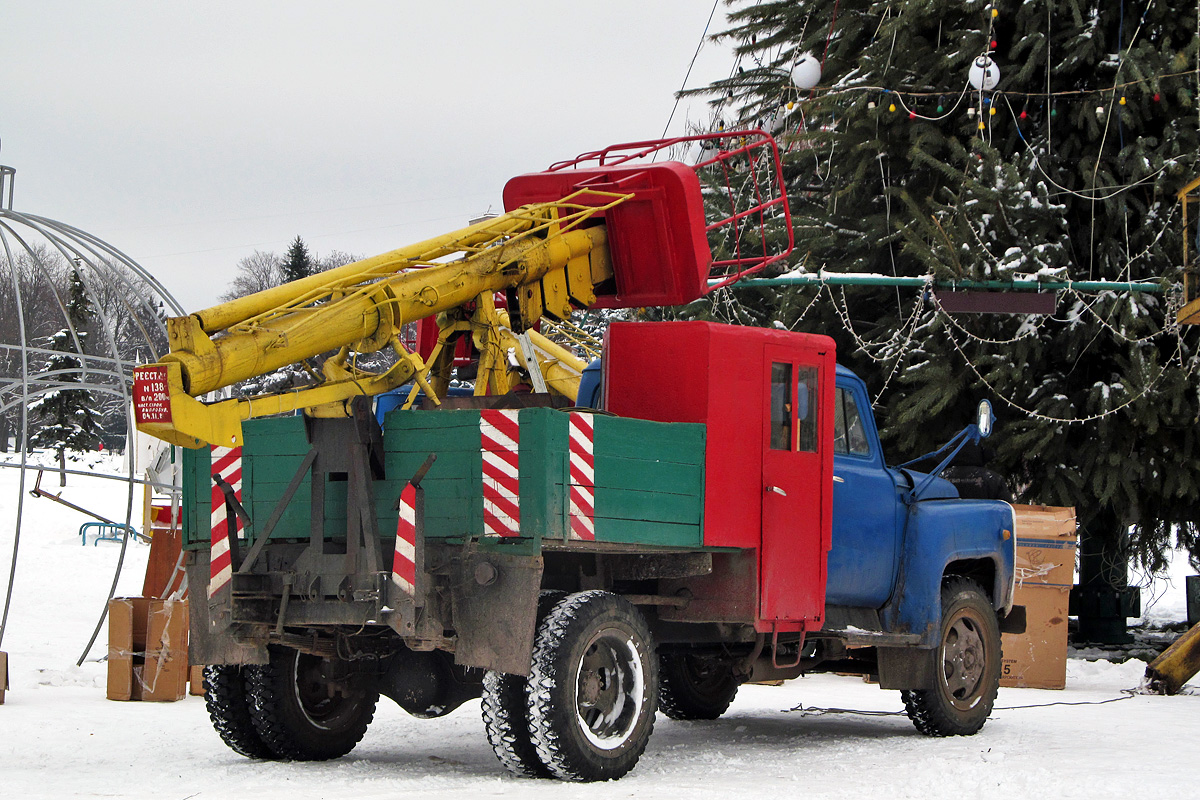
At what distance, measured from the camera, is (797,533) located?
27.8 ft

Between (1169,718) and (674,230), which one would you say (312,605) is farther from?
(1169,718)

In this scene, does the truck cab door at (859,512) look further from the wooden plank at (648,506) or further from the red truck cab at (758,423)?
the wooden plank at (648,506)

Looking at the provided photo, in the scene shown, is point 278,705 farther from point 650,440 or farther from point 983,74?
point 983,74

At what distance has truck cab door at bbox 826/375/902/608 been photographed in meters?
9.20

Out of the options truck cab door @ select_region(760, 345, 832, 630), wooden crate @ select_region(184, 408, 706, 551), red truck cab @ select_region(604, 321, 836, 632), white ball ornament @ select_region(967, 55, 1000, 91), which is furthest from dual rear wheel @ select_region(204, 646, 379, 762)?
white ball ornament @ select_region(967, 55, 1000, 91)

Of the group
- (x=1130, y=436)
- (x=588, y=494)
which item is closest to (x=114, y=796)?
(x=588, y=494)

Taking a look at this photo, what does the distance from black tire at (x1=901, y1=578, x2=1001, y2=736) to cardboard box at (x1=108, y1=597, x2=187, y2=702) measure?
6.02 m

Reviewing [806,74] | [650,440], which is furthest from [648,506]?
[806,74]

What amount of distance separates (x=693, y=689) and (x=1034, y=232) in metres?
6.58

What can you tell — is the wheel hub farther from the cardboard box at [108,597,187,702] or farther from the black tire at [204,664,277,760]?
the cardboard box at [108,597,187,702]

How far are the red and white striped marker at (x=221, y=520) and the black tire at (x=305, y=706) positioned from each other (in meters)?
0.78

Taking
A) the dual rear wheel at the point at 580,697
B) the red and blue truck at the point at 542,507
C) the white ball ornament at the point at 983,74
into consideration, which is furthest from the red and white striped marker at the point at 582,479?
the white ball ornament at the point at 983,74

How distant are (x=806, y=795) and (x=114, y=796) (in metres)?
3.34

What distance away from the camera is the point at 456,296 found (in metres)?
7.77
